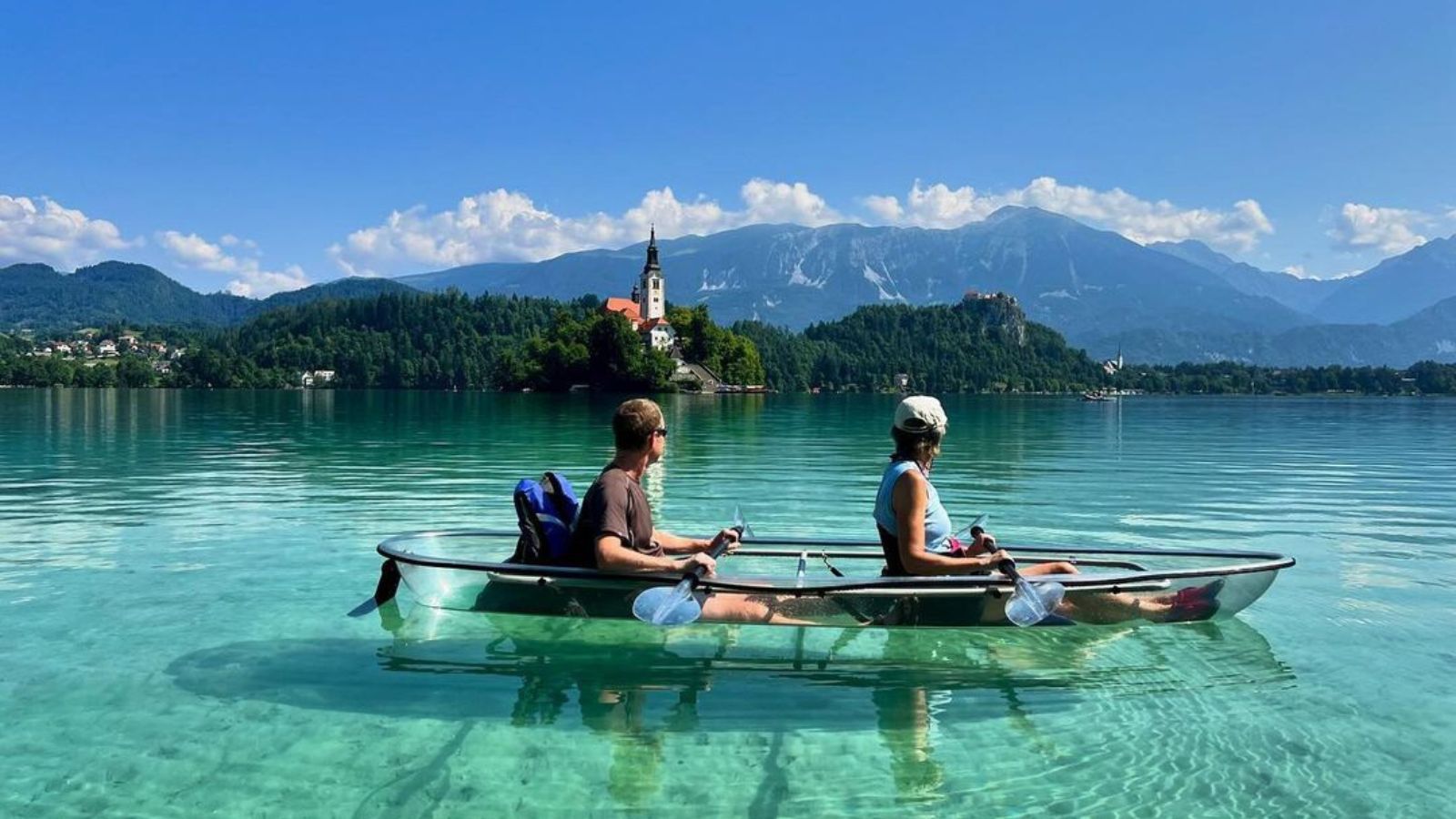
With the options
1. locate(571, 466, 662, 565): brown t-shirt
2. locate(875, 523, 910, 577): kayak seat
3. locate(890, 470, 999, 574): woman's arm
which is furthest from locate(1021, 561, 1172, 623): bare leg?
locate(571, 466, 662, 565): brown t-shirt

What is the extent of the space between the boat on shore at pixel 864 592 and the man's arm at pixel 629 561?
8 cm

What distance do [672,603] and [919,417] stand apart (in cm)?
241

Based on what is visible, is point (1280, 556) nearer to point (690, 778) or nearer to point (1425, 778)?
point (1425, 778)

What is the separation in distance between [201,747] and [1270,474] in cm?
2976

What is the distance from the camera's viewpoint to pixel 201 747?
7066 mm

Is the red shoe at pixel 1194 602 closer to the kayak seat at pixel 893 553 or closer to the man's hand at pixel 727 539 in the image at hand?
the kayak seat at pixel 893 553

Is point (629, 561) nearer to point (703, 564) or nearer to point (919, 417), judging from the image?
point (703, 564)

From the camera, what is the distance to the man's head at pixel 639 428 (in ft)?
26.7

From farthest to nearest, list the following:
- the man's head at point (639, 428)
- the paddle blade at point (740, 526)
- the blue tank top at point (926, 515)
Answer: the paddle blade at point (740, 526)
the blue tank top at point (926, 515)
the man's head at point (639, 428)

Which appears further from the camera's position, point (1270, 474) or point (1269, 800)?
point (1270, 474)

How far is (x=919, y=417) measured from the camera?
8.14 meters

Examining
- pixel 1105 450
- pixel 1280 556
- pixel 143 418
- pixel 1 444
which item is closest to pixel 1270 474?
pixel 1105 450

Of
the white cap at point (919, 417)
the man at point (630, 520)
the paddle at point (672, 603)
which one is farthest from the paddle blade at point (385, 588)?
the white cap at point (919, 417)

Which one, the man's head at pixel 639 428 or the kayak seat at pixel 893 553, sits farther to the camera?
the kayak seat at pixel 893 553
